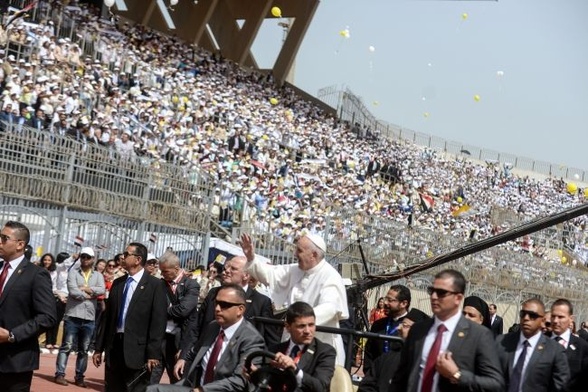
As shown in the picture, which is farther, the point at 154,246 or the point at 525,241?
the point at 525,241

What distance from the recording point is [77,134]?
2491cm

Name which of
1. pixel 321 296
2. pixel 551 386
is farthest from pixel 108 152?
pixel 551 386

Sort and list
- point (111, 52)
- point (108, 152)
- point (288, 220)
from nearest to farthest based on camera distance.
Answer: point (108, 152), point (288, 220), point (111, 52)

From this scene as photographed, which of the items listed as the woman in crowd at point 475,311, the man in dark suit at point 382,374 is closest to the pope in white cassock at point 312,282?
the man in dark suit at point 382,374

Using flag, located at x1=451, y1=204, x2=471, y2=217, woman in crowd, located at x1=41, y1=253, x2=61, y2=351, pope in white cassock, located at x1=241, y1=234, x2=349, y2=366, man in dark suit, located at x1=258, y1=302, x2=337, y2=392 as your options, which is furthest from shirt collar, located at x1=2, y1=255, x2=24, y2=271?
flag, located at x1=451, y1=204, x2=471, y2=217

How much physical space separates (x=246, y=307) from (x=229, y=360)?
8.95 ft

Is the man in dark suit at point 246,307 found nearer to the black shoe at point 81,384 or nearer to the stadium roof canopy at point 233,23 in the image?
the black shoe at point 81,384

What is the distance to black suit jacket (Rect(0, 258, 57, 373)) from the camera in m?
8.84

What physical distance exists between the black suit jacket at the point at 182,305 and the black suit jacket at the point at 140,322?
2.14 ft

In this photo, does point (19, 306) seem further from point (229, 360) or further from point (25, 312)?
point (229, 360)

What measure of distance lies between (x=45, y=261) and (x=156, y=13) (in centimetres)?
3199

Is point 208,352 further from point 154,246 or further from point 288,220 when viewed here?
point 288,220

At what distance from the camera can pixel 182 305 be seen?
11742 mm

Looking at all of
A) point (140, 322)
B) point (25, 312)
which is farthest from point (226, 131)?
point (25, 312)
